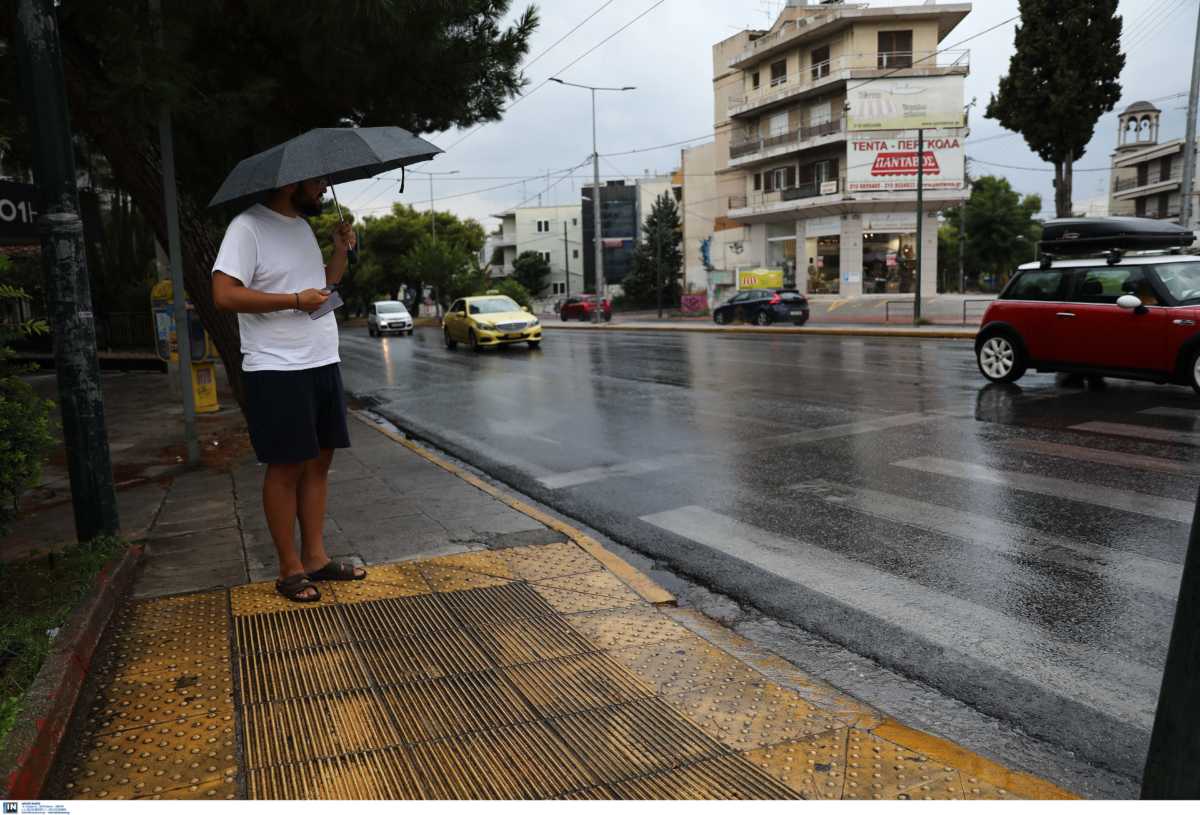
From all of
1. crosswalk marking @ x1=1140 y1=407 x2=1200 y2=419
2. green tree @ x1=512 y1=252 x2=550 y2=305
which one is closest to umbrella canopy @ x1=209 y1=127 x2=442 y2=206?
crosswalk marking @ x1=1140 y1=407 x2=1200 y2=419

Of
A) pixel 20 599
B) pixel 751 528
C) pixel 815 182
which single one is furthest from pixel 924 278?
pixel 20 599

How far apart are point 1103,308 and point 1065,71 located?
24.1 m

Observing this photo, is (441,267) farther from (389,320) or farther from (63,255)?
(63,255)

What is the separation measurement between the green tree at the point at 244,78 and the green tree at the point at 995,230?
61367 mm

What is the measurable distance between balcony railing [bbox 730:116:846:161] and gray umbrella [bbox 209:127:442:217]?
145ft

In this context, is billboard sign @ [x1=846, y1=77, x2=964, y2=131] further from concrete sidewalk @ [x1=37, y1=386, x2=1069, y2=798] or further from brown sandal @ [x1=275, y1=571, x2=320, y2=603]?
brown sandal @ [x1=275, y1=571, x2=320, y2=603]

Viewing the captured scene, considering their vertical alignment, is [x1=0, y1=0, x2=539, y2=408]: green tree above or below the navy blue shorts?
above

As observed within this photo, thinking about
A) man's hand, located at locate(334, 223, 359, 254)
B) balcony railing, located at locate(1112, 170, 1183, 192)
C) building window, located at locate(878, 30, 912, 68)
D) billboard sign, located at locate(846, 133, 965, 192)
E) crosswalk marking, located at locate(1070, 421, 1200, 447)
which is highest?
building window, located at locate(878, 30, 912, 68)

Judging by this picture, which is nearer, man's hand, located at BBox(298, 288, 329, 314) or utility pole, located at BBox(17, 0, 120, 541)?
man's hand, located at BBox(298, 288, 329, 314)

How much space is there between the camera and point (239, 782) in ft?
8.62

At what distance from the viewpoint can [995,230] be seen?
2564 inches

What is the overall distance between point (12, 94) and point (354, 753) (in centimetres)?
797

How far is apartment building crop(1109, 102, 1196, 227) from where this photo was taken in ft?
205

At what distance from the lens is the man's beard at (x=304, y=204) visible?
4.10m
